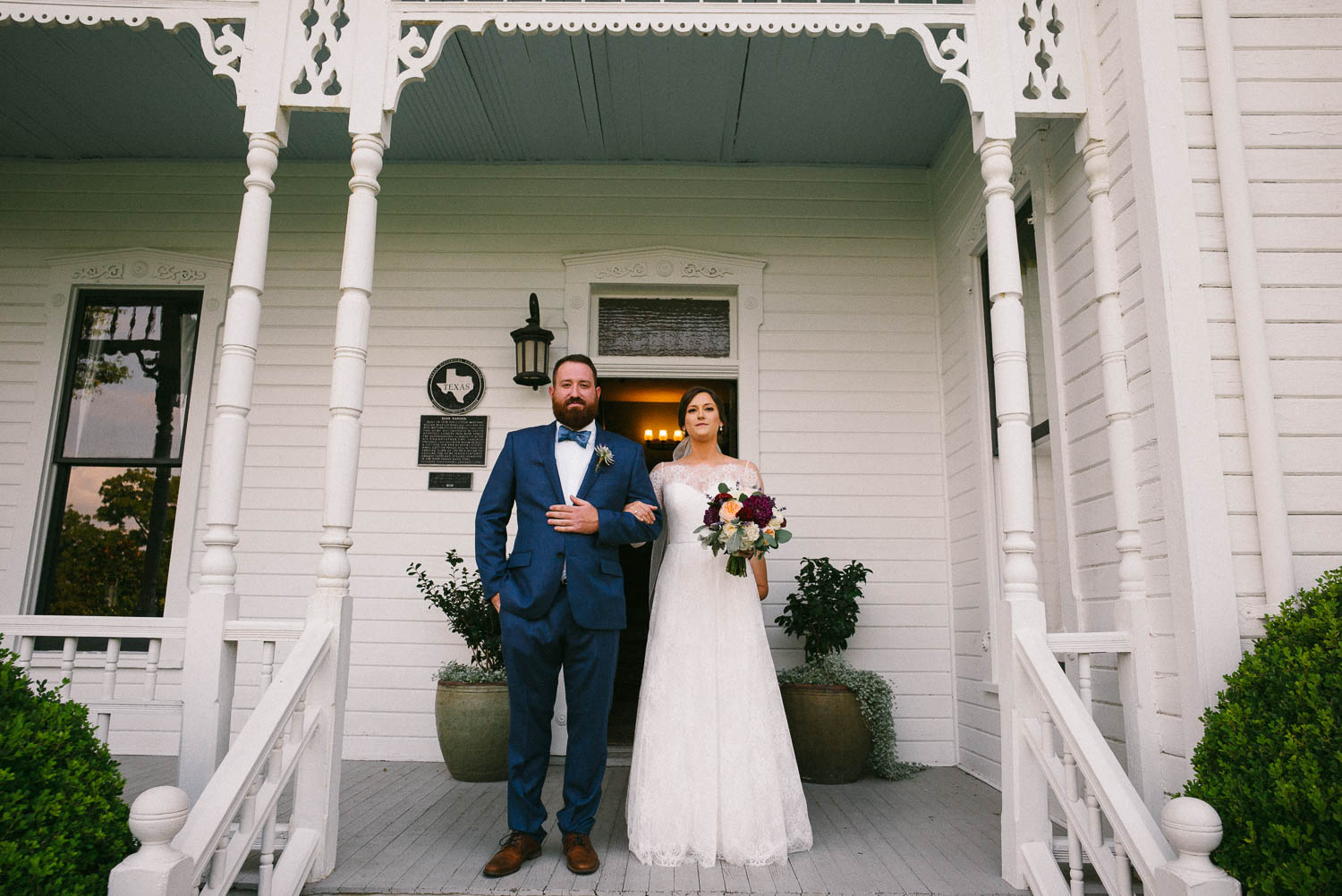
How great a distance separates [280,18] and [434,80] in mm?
1365

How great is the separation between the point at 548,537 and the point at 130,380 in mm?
3854

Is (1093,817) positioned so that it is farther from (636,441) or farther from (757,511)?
(636,441)

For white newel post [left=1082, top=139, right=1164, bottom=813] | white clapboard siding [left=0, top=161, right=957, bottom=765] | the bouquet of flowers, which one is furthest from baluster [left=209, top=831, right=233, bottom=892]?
white newel post [left=1082, top=139, right=1164, bottom=813]

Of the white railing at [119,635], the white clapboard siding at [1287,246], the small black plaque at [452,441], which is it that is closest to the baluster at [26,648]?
the white railing at [119,635]

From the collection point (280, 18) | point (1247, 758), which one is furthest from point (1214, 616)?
point (280, 18)

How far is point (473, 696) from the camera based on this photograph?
175 inches

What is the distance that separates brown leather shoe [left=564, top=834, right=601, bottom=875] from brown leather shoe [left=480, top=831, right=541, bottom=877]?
4.7 inches

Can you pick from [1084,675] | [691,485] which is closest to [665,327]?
[691,485]

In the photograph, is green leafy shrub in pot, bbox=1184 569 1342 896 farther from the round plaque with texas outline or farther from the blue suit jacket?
the round plaque with texas outline

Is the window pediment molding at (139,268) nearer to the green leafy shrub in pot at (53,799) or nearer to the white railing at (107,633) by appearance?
the white railing at (107,633)

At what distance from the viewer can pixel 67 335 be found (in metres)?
5.30

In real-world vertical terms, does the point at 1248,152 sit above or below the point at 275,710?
above

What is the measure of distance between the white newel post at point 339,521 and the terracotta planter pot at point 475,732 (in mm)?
1331

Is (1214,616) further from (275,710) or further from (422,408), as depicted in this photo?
(422,408)
